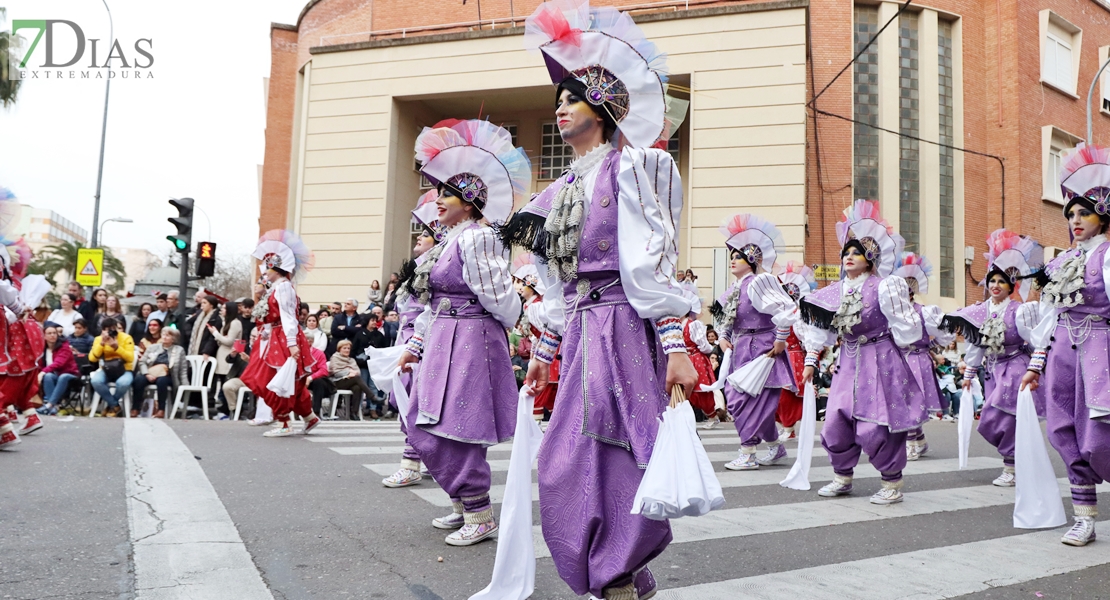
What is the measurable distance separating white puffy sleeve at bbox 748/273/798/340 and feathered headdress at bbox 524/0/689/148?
454 cm

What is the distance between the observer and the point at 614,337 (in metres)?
3.16

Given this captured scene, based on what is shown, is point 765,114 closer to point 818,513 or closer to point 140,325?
point 140,325

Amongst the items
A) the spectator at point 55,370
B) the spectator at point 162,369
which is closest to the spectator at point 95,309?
the spectator at point 55,370

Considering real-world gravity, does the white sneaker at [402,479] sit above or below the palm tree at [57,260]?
below

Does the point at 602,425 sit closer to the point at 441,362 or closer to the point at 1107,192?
the point at 441,362

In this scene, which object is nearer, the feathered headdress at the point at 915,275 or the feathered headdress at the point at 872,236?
the feathered headdress at the point at 872,236

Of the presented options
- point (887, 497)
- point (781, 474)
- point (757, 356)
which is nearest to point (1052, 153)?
point (757, 356)

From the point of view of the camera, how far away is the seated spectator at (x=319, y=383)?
12.3 m

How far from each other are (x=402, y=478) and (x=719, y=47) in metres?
16.2

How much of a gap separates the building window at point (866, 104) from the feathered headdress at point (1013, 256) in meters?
15.1

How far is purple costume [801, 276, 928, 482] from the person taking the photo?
614 cm

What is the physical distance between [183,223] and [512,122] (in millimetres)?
11527

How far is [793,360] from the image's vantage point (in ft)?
32.1

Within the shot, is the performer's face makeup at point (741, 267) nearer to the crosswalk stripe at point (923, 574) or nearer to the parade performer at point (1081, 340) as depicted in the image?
the parade performer at point (1081, 340)
